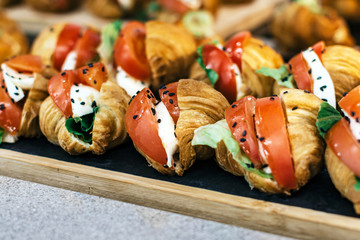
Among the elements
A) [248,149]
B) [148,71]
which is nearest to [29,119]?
[148,71]

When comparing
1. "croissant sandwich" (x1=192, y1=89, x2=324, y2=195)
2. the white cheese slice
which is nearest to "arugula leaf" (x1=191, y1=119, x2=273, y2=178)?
"croissant sandwich" (x1=192, y1=89, x2=324, y2=195)

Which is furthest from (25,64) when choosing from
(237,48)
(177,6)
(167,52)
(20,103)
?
(177,6)

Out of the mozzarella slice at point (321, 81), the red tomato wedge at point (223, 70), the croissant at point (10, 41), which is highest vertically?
the mozzarella slice at point (321, 81)

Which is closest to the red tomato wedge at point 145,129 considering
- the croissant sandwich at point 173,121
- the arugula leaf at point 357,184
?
the croissant sandwich at point 173,121

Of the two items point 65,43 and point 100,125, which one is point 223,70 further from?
point 65,43

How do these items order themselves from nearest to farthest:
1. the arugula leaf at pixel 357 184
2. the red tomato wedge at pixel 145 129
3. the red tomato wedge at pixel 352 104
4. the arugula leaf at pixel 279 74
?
the arugula leaf at pixel 357 184, the red tomato wedge at pixel 352 104, the red tomato wedge at pixel 145 129, the arugula leaf at pixel 279 74

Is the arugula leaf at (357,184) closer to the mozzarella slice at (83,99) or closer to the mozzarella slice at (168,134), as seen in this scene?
the mozzarella slice at (168,134)

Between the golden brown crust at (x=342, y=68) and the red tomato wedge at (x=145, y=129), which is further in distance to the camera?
the golden brown crust at (x=342, y=68)

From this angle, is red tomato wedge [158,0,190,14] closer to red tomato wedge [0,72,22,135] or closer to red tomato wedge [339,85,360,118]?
red tomato wedge [0,72,22,135]
